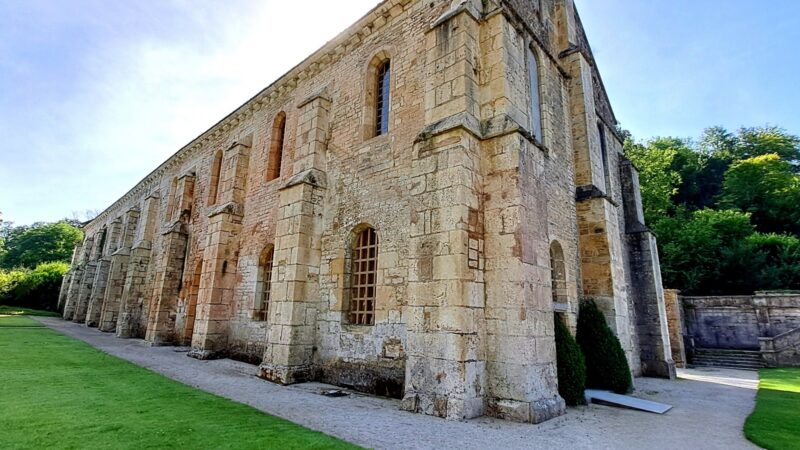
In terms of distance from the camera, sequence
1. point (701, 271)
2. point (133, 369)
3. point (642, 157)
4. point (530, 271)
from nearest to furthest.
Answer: point (530, 271)
point (133, 369)
point (701, 271)
point (642, 157)

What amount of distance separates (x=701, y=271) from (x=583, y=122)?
16977 mm

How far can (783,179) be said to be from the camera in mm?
24891

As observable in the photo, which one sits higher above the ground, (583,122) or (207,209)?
(583,122)

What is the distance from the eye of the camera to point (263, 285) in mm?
11164

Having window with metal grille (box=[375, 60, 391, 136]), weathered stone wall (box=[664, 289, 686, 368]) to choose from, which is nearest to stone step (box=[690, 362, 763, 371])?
weathered stone wall (box=[664, 289, 686, 368])

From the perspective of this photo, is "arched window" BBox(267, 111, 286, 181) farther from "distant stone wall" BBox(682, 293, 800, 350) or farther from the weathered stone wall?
"distant stone wall" BBox(682, 293, 800, 350)

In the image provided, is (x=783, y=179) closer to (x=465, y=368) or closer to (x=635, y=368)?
Answer: (x=635, y=368)

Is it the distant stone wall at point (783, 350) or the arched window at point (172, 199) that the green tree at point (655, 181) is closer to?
the distant stone wall at point (783, 350)

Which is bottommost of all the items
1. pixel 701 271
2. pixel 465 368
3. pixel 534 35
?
pixel 465 368

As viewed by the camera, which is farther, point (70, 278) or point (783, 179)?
point (70, 278)

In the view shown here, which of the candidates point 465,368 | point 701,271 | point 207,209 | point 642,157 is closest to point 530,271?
point 465,368

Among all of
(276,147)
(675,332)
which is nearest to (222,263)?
(276,147)

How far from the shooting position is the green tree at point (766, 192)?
24125 mm

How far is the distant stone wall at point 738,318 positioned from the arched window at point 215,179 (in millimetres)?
23120
